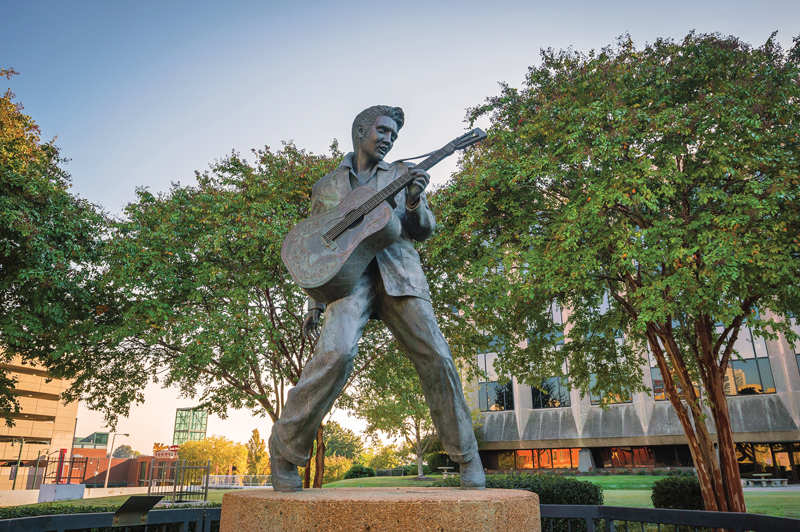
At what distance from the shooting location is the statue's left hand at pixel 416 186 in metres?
3.57

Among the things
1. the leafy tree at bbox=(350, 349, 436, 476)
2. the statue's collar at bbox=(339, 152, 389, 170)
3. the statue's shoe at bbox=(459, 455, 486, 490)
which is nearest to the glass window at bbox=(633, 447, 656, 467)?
the leafy tree at bbox=(350, 349, 436, 476)

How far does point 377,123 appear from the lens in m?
4.08

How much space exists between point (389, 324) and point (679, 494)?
12924 millimetres

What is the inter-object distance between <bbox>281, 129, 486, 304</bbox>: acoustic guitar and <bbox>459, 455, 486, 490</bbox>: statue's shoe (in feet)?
4.56

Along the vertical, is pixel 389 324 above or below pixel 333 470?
above

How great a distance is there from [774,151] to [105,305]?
48.3 ft

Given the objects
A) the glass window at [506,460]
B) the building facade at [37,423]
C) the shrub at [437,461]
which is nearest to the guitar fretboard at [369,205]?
the shrub at [437,461]

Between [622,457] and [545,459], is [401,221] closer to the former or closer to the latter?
[622,457]

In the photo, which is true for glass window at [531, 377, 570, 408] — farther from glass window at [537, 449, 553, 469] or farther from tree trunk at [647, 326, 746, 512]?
tree trunk at [647, 326, 746, 512]

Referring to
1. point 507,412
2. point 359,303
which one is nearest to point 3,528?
point 359,303

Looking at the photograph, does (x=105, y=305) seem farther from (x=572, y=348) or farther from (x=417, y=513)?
(x=417, y=513)

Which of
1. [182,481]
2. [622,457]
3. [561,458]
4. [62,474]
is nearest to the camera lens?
[182,481]

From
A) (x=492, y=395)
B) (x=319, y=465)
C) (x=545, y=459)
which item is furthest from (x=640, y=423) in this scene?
(x=319, y=465)

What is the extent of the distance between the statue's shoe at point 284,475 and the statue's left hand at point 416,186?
1.85m
